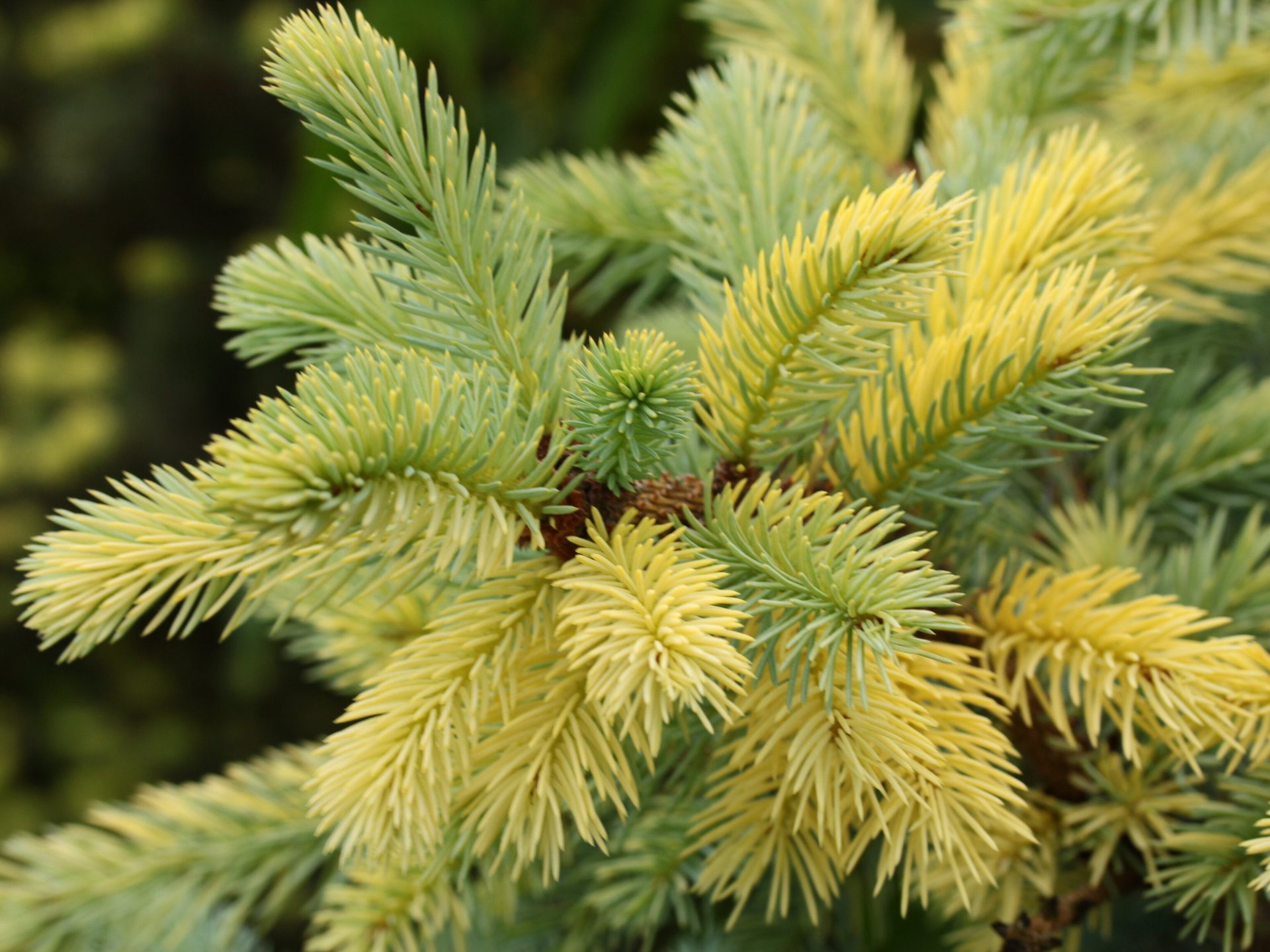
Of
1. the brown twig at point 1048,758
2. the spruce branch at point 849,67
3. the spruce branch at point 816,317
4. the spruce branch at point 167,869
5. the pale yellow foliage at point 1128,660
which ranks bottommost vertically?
the spruce branch at point 167,869

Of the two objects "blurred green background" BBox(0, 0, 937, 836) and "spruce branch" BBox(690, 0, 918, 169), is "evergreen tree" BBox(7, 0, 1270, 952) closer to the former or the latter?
"spruce branch" BBox(690, 0, 918, 169)

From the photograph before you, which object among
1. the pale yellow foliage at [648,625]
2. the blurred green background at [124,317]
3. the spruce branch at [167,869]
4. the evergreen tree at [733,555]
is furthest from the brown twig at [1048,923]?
the blurred green background at [124,317]

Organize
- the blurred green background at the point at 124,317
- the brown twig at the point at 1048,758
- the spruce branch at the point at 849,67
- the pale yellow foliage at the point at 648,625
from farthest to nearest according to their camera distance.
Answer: the blurred green background at the point at 124,317 → the spruce branch at the point at 849,67 → the brown twig at the point at 1048,758 → the pale yellow foliage at the point at 648,625

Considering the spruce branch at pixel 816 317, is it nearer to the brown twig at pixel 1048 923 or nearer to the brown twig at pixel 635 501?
the brown twig at pixel 635 501

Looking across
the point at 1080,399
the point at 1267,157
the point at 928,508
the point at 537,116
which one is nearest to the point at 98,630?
the point at 928,508

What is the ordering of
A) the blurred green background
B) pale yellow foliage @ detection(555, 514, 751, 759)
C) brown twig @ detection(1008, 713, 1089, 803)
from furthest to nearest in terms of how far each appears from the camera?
the blurred green background → brown twig @ detection(1008, 713, 1089, 803) → pale yellow foliage @ detection(555, 514, 751, 759)

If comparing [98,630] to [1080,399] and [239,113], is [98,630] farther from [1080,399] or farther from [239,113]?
[239,113]

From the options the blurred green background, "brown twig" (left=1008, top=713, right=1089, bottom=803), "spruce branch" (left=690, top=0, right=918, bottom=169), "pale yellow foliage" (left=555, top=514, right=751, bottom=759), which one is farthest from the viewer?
the blurred green background

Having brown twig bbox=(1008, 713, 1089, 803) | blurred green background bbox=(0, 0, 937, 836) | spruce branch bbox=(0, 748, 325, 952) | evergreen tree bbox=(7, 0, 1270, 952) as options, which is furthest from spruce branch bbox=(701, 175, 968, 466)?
blurred green background bbox=(0, 0, 937, 836)
